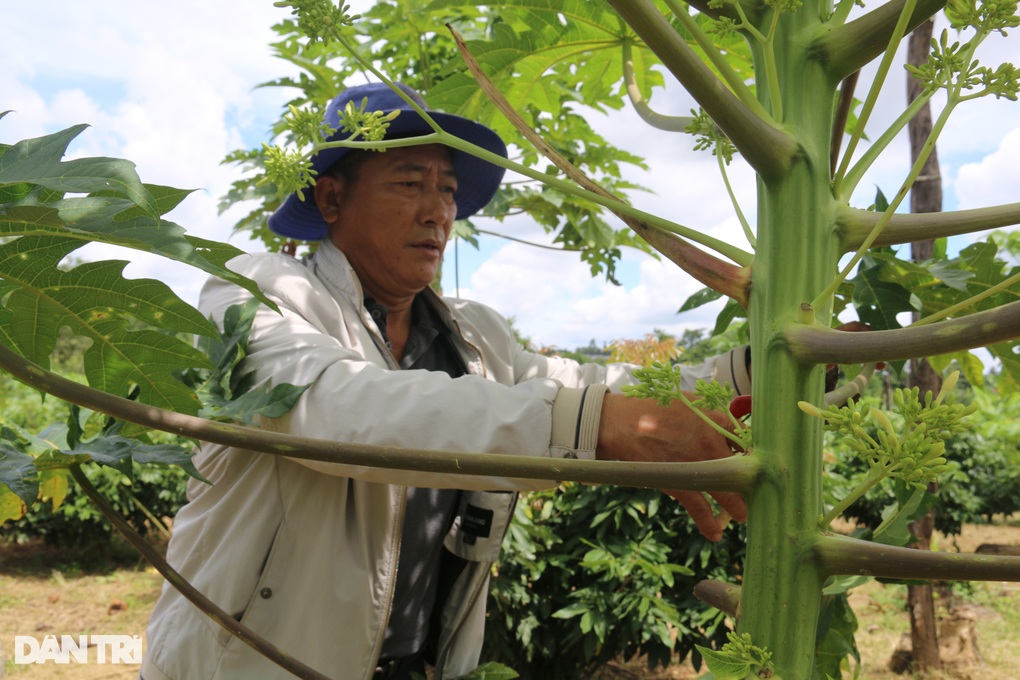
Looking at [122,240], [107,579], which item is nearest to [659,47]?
[122,240]

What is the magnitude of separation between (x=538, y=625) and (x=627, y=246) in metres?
2.02

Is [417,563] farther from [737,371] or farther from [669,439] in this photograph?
[669,439]

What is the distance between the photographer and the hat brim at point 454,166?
222cm

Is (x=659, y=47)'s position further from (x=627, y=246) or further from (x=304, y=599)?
(x=627, y=246)

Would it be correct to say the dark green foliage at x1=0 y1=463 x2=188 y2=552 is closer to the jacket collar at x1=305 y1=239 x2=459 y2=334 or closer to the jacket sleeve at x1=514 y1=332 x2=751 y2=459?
the jacket collar at x1=305 y1=239 x2=459 y2=334

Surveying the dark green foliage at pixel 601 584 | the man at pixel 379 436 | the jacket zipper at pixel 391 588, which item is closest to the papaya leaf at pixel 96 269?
the man at pixel 379 436

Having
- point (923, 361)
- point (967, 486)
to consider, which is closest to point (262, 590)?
point (923, 361)

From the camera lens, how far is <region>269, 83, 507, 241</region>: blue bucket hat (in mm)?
2203

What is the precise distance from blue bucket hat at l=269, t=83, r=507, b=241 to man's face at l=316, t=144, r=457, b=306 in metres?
0.08

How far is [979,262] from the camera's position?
161 centimetres

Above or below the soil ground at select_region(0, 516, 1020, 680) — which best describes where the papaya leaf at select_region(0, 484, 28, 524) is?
above

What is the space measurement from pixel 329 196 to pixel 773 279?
174 centimetres

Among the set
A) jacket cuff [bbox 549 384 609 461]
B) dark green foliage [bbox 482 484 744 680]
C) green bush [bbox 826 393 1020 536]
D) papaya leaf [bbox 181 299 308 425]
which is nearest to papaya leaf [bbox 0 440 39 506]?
papaya leaf [bbox 181 299 308 425]

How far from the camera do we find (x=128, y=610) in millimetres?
6508
